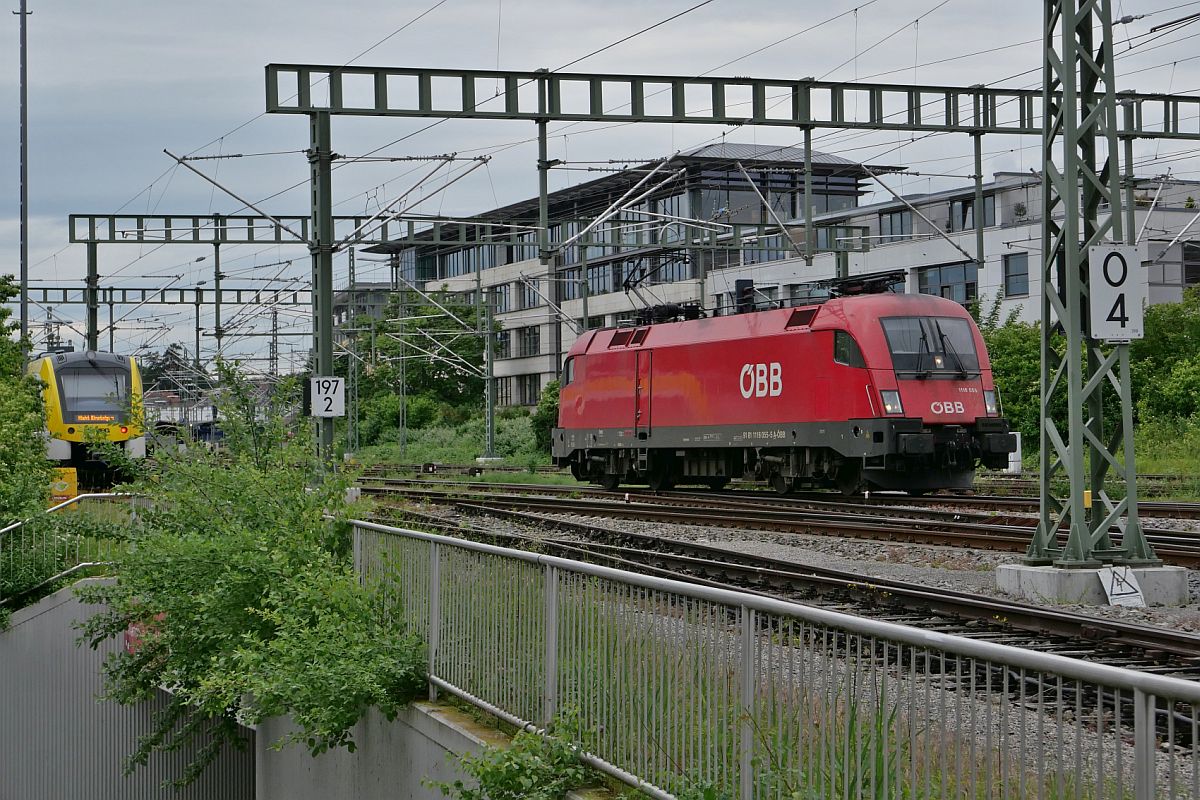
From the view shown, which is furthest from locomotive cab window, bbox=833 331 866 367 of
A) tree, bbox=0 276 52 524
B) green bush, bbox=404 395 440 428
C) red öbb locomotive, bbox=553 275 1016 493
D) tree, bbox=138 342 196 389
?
green bush, bbox=404 395 440 428

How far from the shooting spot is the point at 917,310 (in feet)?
81.6

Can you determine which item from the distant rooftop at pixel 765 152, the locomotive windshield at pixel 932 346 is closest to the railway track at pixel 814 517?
the locomotive windshield at pixel 932 346

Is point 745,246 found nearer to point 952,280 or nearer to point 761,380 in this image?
point 761,380

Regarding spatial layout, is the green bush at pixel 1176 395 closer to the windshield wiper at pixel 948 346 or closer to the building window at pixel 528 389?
the windshield wiper at pixel 948 346

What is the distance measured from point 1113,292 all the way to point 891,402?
1160 centimetres

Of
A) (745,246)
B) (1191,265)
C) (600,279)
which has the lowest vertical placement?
(745,246)

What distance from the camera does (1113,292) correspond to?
12406 millimetres

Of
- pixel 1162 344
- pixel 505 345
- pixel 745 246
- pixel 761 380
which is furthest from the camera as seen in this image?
pixel 505 345

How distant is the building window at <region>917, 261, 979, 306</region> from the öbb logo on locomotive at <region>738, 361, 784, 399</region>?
32.4m

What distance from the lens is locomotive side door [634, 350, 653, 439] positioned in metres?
30.6

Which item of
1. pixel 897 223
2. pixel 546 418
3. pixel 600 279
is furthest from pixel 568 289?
pixel 546 418

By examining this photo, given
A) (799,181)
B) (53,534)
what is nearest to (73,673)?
(53,534)

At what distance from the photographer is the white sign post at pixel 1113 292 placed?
487 inches

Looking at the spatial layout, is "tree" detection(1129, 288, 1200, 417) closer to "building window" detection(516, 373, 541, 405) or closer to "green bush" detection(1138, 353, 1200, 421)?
"green bush" detection(1138, 353, 1200, 421)
